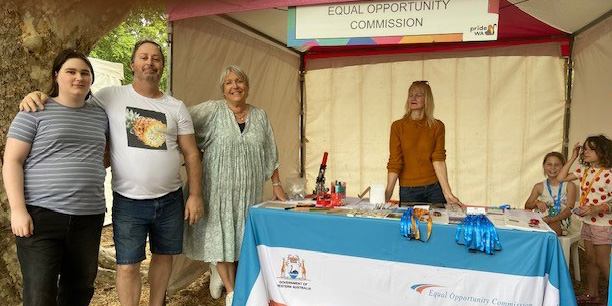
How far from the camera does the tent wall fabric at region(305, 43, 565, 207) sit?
4402 mm

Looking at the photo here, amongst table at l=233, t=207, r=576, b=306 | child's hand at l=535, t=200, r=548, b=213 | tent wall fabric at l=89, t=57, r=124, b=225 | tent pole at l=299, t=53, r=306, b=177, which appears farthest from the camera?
tent pole at l=299, t=53, r=306, b=177

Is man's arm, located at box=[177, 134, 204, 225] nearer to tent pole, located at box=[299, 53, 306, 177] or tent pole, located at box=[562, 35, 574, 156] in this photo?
tent pole, located at box=[299, 53, 306, 177]

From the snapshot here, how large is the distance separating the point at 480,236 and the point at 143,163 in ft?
5.25

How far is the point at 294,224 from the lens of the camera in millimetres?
2328

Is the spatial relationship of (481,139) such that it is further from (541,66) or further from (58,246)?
(58,246)

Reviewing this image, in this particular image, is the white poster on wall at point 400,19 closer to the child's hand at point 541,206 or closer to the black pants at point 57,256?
the black pants at point 57,256

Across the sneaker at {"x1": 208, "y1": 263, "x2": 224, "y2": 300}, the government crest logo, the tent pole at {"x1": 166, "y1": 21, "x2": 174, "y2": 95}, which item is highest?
the tent pole at {"x1": 166, "y1": 21, "x2": 174, "y2": 95}

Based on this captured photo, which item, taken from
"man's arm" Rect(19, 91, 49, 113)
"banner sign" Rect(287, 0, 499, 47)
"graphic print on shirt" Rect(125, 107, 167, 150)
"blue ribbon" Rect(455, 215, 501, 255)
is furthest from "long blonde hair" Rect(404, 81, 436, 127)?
"man's arm" Rect(19, 91, 49, 113)

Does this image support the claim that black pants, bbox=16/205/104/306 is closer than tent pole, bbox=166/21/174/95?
Yes

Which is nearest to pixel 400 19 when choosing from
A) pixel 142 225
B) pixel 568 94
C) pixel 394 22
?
pixel 394 22

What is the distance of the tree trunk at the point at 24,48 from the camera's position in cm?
229

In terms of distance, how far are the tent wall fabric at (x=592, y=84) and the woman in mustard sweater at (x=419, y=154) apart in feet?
5.59

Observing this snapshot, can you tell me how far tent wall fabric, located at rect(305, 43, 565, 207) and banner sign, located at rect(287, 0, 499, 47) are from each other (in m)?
2.59

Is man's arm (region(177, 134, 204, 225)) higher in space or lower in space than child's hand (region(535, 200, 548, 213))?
higher
